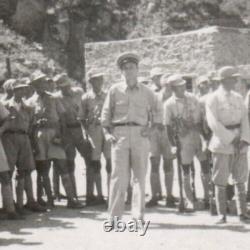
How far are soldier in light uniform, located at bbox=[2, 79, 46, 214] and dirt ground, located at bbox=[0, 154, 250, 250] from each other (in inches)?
23.7

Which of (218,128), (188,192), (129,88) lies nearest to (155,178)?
(188,192)

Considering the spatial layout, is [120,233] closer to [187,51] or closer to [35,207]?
[35,207]

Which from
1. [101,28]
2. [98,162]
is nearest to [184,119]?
[98,162]

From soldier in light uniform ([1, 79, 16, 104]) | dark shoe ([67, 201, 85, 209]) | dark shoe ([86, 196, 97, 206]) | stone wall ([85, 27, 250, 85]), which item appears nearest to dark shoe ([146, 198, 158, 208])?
dark shoe ([86, 196, 97, 206])

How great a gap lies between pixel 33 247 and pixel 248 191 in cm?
365

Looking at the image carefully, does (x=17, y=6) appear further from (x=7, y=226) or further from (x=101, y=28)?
(x=7, y=226)

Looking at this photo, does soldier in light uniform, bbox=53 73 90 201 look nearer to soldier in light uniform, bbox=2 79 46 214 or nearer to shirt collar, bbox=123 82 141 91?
soldier in light uniform, bbox=2 79 46 214

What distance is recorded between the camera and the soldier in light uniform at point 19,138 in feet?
25.1

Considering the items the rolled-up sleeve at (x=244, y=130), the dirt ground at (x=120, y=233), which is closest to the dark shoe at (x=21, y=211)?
the dirt ground at (x=120, y=233)

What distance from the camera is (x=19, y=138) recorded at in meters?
7.75

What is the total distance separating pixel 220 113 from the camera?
22.5 ft

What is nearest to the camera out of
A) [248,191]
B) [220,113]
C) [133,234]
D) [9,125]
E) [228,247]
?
[228,247]

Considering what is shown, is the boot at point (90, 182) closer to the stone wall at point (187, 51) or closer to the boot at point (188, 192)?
the boot at point (188, 192)

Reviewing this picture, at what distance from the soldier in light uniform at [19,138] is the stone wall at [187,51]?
9389 mm
